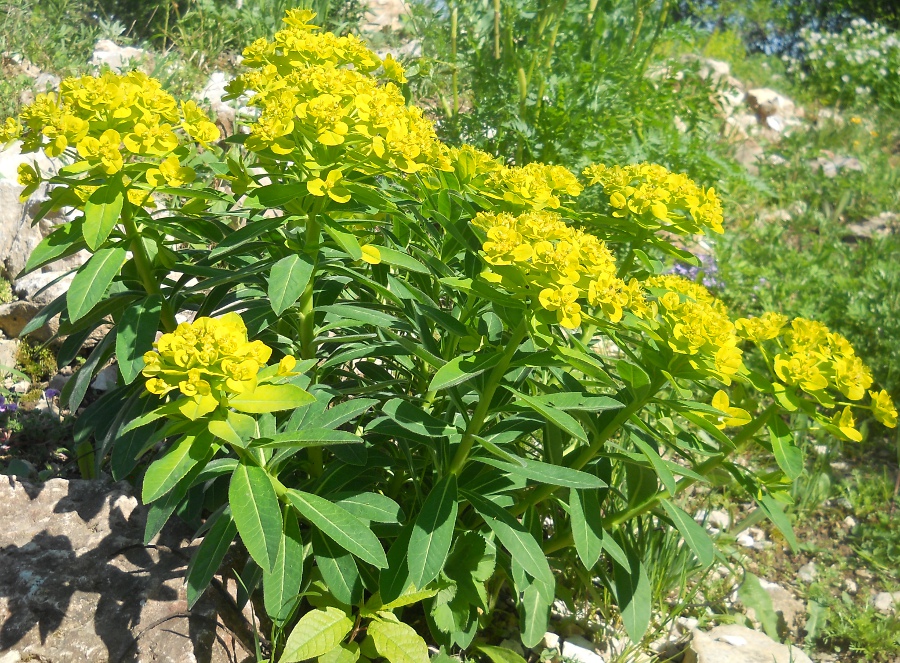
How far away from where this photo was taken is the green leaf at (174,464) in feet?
4.57

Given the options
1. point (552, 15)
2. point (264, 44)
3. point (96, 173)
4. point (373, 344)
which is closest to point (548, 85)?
point (552, 15)

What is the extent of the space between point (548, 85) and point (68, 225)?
7.71ft

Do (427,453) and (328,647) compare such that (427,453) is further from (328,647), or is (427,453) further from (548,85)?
(548,85)

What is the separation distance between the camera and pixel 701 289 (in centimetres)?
192

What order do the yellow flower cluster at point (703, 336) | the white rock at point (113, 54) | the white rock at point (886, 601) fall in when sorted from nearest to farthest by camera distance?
the yellow flower cluster at point (703, 336) → the white rock at point (886, 601) → the white rock at point (113, 54)

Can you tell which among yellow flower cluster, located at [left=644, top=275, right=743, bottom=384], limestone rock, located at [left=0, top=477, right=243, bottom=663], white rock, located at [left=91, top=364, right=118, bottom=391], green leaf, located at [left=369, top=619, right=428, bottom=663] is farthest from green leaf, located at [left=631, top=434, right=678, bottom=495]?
white rock, located at [left=91, top=364, right=118, bottom=391]

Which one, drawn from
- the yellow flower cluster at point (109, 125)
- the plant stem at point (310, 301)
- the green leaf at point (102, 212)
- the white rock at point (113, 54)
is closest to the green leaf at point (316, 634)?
the plant stem at point (310, 301)

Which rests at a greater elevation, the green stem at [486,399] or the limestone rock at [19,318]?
the green stem at [486,399]

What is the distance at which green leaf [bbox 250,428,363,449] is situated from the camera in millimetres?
1479

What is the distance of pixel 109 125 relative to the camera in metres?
1.76

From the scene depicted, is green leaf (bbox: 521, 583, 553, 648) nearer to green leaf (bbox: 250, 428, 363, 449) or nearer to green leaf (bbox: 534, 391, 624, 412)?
green leaf (bbox: 534, 391, 624, 412)

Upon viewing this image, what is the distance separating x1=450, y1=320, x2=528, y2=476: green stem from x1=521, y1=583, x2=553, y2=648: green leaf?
47 cm

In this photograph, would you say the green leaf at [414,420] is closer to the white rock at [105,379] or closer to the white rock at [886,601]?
the white rock at [105,379]

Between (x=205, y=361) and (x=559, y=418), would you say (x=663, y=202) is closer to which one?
(x=559, y=418)
